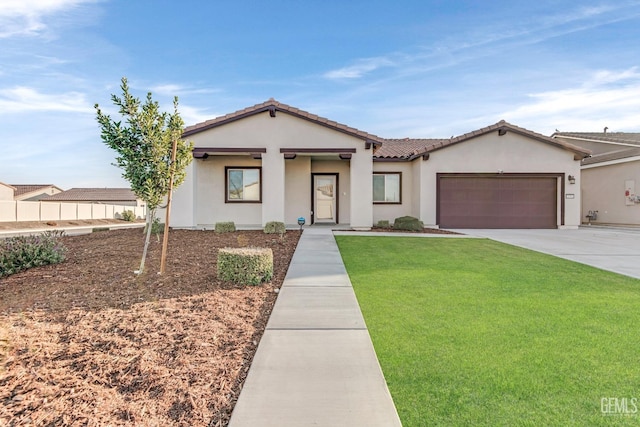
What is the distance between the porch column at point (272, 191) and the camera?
13.4 m

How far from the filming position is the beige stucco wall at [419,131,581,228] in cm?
1556

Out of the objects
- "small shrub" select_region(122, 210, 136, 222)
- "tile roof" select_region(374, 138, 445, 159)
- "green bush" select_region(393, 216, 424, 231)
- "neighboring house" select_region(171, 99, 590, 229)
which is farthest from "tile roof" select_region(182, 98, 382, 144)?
"small shrub" select_region(122, 210, 136, 222)

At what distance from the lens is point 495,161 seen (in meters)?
15.6

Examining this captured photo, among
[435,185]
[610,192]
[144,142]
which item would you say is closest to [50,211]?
[144,142]

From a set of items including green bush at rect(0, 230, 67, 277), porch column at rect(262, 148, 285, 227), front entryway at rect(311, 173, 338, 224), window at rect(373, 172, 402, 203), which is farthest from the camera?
window at rect(373, 172, 402, 203)

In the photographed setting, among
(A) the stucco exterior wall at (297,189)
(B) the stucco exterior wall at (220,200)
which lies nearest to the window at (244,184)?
(B) the stucco exterior wall at (220,200)

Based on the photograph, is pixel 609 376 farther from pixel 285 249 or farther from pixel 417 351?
pixel 285 249

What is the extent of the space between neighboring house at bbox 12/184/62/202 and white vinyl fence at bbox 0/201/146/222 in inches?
949

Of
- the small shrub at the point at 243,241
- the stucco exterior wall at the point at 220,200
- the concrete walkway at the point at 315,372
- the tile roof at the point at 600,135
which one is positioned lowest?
the concrete walkway at the point at 315,372

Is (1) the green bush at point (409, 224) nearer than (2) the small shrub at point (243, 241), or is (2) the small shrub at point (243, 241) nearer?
(2) the small shrub at point (243, 241)

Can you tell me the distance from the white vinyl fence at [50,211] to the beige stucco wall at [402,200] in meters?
28.9

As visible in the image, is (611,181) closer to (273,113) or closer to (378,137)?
(378,137)

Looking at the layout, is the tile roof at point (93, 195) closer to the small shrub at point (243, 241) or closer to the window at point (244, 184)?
the window at point (244, 184)

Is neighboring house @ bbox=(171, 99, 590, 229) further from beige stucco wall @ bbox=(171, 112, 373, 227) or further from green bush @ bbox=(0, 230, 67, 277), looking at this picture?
green bush @ bbox=(0, 230, 67, 277)
